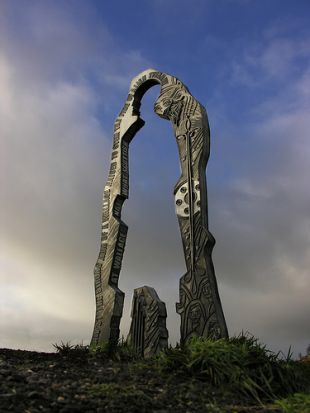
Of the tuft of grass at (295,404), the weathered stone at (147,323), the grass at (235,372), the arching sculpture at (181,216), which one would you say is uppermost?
the arching sculpture at (181,216)

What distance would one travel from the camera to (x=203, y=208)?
823 centimetres

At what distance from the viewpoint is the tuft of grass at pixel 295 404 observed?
4934 mm

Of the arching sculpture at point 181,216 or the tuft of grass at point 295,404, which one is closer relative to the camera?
the tuft of grass at point 295,404

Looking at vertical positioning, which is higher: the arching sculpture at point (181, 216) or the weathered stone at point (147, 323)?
the arching sculpture at point (181, 216)

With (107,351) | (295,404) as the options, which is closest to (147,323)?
(107,351)

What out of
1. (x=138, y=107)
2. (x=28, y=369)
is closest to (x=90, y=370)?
(x=28, y=369)

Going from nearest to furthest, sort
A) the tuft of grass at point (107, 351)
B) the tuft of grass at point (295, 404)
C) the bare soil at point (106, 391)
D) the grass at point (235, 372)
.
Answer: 1. the bare soil at point (106, 391)
2. the tuft of grass at point (295, 404)
3. the grass at point (235, 372)
4. the tuft of grass at point (107, 351)

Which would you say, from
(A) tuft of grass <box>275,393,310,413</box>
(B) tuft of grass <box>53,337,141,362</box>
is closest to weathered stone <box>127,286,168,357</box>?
(B) tuft of grass <box>53,337,141,362</box>

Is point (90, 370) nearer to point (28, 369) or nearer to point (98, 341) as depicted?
point (28, 369)

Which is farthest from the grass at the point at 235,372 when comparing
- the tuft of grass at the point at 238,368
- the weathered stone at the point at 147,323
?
the weathered stone at the point at 147,323

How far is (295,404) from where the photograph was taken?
16.8ft

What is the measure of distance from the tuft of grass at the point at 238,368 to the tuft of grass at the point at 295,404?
0.26 m

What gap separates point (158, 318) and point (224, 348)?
68.3 inches

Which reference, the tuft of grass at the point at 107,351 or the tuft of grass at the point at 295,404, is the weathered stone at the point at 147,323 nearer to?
the tuft of grass at the point at 107,351
